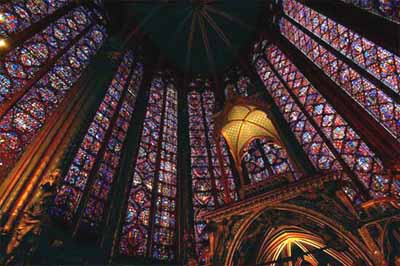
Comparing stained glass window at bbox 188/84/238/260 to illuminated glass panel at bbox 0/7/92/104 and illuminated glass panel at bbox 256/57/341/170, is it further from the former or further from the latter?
illuminated glass panel at bbox 0/7/92/104

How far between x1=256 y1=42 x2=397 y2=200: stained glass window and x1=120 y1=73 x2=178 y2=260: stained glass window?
3924mm

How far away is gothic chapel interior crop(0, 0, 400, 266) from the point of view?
19.0ft

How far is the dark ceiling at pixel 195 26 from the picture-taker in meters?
13.1

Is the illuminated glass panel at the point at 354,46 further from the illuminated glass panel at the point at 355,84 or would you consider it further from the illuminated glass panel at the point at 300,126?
the illuminated glass panel at the point at 300,126

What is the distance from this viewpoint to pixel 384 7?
7438 millimetres

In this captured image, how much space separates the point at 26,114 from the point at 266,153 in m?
6.73

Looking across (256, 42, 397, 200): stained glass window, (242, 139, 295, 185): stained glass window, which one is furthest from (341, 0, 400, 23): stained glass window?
(242, 139, 295, 185): stained glass window

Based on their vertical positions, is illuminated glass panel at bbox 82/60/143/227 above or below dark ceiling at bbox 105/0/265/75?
below

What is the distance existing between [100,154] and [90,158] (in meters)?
0.34

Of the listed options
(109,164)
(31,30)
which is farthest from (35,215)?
(31,30)

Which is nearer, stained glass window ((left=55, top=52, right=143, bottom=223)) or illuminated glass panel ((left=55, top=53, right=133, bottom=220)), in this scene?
illuminated glass panel ((left=55, top=53, right=133, bottom=220))

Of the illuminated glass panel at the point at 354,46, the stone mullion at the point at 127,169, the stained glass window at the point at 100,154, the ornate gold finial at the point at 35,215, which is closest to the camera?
the ornate gold finial at the point at 35,215

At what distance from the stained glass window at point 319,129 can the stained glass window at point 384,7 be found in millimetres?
2570

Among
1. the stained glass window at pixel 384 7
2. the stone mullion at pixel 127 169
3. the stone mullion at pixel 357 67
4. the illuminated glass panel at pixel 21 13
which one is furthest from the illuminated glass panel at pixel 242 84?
the illuminated glass panel at pixel 21 13
